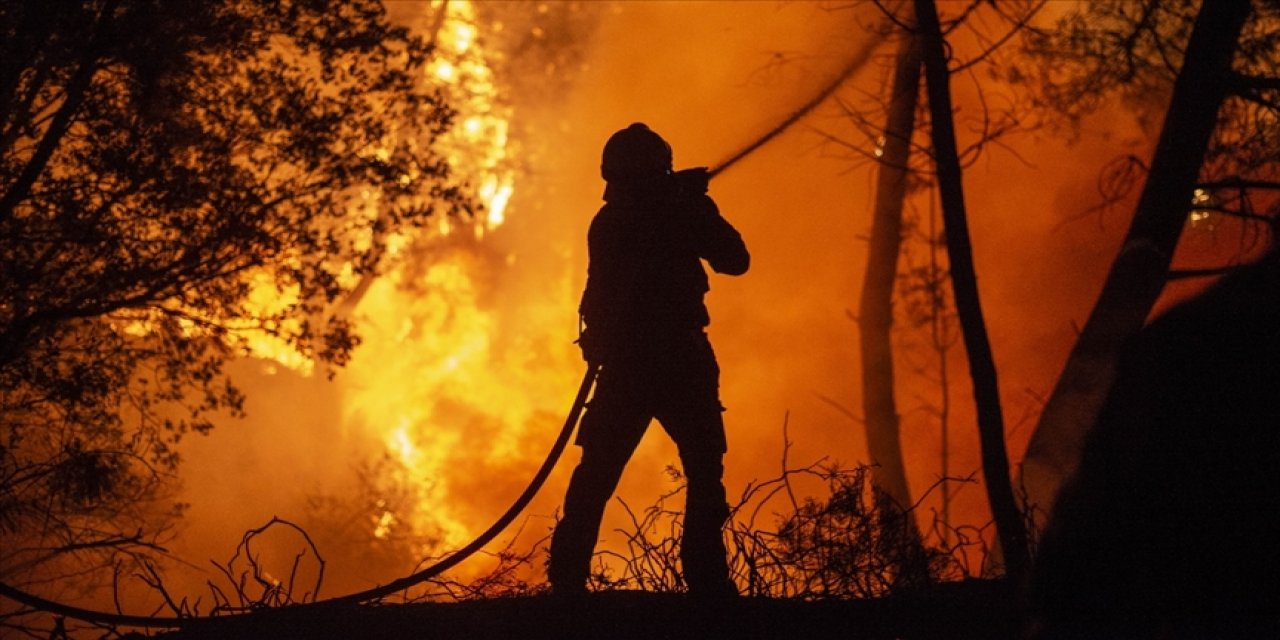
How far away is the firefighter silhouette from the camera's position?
4551 mm

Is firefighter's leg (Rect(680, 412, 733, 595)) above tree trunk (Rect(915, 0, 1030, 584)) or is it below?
below

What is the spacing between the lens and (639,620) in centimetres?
416

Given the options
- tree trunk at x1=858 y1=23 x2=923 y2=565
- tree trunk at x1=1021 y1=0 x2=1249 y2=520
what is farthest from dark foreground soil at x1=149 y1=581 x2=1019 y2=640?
tree trunk at x1=858 y1=23 x2=923 y2=565

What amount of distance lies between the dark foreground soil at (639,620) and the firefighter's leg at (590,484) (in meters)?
0.17

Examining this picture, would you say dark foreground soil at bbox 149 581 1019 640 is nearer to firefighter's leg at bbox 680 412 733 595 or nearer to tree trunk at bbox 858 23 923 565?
firefighter's leg at bbox 680 412 733 595

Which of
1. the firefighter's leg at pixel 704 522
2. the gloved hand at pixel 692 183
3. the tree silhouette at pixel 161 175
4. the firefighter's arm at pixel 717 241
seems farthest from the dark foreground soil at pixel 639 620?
the tree silhouette at pixel 161 175

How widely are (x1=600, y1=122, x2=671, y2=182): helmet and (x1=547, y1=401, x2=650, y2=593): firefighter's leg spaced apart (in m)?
1.06

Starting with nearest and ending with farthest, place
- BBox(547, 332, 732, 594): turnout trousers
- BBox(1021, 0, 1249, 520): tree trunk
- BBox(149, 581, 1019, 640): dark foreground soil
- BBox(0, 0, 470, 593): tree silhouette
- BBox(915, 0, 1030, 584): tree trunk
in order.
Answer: BBox(149, 581, 1019, 640): dark foreground soil < BBox(547, 332, 732, 594): turnout trousers < BBox(915, 0, 1030, 584): tree trunk < BBox(1021, 0, 1249, 520): tree trunk < BBox(0, 0, 470, 593): tree silhouette

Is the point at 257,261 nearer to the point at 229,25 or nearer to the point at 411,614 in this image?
the point at 229,25

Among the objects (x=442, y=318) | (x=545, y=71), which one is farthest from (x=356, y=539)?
(x=545, y=71)

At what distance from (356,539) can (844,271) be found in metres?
10.3

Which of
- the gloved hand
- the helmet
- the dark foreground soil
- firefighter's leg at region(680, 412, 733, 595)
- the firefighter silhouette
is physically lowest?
the dark foreground soil

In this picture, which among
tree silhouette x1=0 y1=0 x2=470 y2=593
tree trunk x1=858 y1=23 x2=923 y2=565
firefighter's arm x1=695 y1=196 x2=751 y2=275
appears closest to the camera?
firefighter's arm x1=695 y1=196 x2=751 y2=275

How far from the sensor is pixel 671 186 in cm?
471
